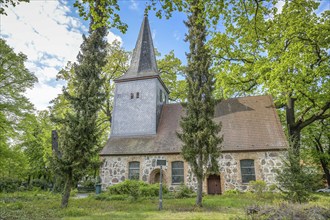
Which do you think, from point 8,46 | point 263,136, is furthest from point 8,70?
point 263,136

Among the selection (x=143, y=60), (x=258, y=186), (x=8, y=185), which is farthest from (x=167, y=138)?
(x=8, y=185)

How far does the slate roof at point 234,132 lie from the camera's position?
15.0 meters

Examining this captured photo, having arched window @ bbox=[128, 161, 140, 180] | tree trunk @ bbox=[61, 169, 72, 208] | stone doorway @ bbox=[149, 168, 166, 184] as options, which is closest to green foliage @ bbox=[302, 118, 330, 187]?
stone doorway @ bbox=[149, 168, 166, 184]

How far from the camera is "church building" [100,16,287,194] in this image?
14.7 metres

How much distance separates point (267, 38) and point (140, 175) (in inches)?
520

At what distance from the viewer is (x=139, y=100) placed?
63.8 feet

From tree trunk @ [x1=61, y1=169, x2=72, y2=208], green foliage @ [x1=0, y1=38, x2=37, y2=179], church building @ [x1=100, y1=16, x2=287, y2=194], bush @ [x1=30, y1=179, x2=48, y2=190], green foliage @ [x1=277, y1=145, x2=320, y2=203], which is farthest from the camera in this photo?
bush @ [x1=30, y1=179, x2=48, y2=190]

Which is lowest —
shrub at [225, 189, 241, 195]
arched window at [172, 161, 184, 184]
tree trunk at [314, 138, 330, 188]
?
shrub at [225, 189, 241, 195]

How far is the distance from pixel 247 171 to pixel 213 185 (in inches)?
95.2

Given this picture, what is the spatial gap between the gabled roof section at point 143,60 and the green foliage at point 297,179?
12.3 metres

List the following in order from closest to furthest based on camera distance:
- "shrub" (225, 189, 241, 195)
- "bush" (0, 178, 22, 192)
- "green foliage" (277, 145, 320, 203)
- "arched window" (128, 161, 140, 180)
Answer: "green foliage" (277, 145, 320, 203) < "shrub" (225, 189, 241, 195) < "arched window" (128, 161, 140, 180) < "bush" (0, 178, 22, 192)

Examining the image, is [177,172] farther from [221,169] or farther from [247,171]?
[247,171]

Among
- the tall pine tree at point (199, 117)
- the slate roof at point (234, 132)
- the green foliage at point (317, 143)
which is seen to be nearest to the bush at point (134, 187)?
the slate roof at point (234, 132)

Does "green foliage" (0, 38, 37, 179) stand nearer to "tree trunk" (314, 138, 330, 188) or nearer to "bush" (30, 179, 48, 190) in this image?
"bush" (30, 179, 48, 190)
